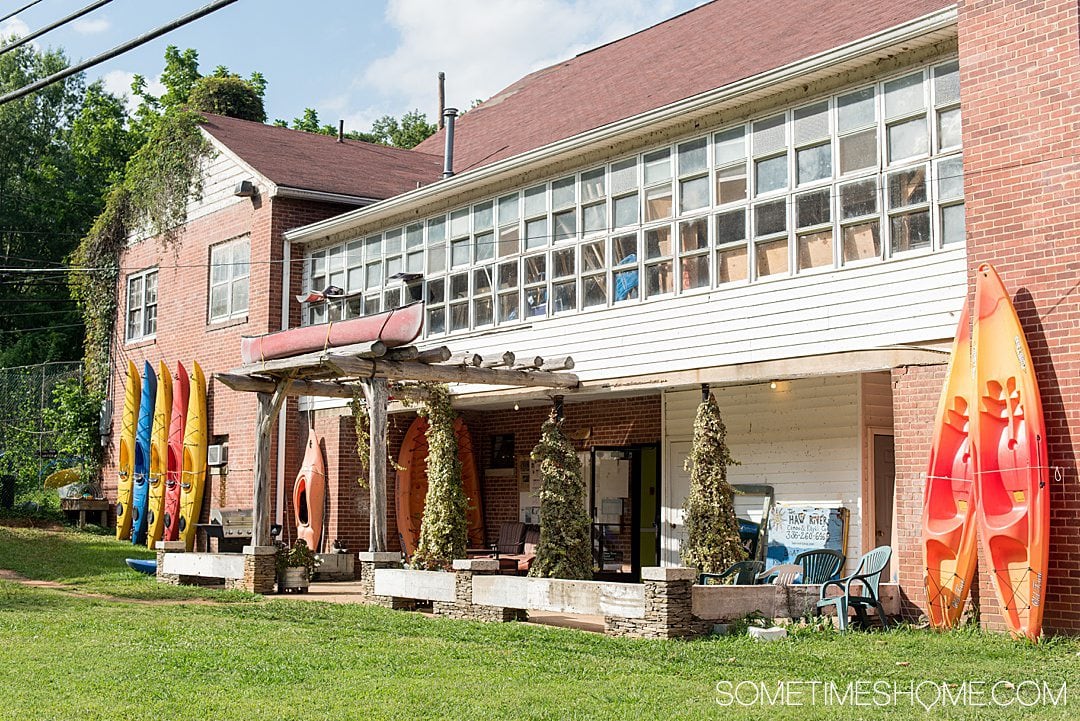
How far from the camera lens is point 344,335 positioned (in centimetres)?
1402

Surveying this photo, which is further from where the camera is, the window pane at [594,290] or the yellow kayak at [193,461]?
the yellow kayak at [193,461]

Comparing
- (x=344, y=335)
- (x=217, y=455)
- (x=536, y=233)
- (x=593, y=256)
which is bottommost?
(x=217, y=455)

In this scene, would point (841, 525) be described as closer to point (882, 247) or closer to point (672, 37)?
point (882, 247)

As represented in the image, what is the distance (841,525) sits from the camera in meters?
13.1

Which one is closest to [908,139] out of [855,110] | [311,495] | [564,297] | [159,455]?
[855,110]

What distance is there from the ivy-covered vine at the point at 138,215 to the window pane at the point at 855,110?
43.8ft

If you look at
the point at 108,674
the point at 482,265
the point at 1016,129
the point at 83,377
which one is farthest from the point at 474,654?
the point at 83,377

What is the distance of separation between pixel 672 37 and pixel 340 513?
30.5 ft

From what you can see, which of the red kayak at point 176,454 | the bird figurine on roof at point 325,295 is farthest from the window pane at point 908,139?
the red kayak at point 176,454

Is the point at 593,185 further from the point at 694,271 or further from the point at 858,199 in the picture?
the point at 858,199

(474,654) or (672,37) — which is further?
(672,37)

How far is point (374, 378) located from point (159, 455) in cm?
975

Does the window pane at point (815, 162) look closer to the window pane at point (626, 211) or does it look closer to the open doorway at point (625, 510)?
the window pane at point (626, 211)

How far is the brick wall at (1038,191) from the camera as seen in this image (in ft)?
32.7
